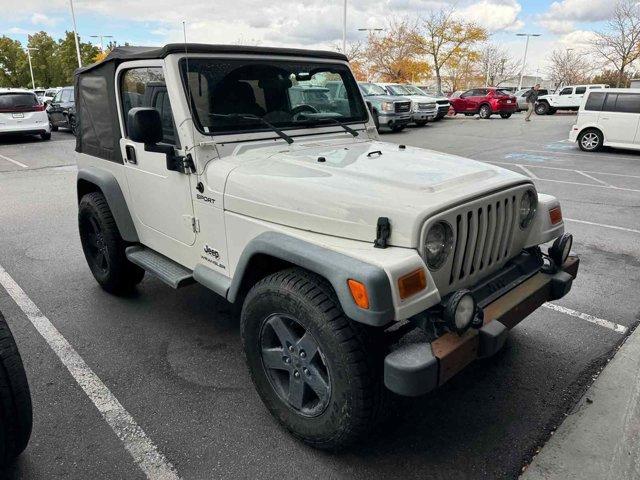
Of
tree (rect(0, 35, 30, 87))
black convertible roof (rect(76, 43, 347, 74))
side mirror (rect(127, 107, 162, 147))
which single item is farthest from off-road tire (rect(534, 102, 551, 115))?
tree (rect(0, 35, 30, 87))

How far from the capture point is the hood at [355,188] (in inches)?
89.7

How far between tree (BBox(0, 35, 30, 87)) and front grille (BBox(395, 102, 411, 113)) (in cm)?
5549

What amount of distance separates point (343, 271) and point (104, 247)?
2.96m

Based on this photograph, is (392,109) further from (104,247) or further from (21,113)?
(104,247)

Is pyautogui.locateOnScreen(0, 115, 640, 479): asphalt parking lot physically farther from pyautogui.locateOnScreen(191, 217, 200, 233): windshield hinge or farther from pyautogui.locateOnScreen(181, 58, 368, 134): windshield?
pyautogui.locateOnScreen(181, 58, 368, 134): windshield

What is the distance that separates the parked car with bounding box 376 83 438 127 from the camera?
66.1ft

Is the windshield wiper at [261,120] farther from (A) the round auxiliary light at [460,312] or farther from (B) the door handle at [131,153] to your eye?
(A) the round auxiliary light at [460,312]

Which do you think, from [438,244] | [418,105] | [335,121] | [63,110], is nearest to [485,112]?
[418,105]

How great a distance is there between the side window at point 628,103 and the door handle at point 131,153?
45.2ft

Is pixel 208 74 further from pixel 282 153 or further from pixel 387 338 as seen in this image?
pixel 387 338

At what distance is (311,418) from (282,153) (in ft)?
5.28

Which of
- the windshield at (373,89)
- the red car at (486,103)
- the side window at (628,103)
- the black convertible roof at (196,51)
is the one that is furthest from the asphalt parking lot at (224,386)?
the red car at (486,103)

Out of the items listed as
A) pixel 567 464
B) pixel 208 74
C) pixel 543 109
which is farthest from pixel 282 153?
Result: pixel 543 109

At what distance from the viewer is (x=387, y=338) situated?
2.31 m
